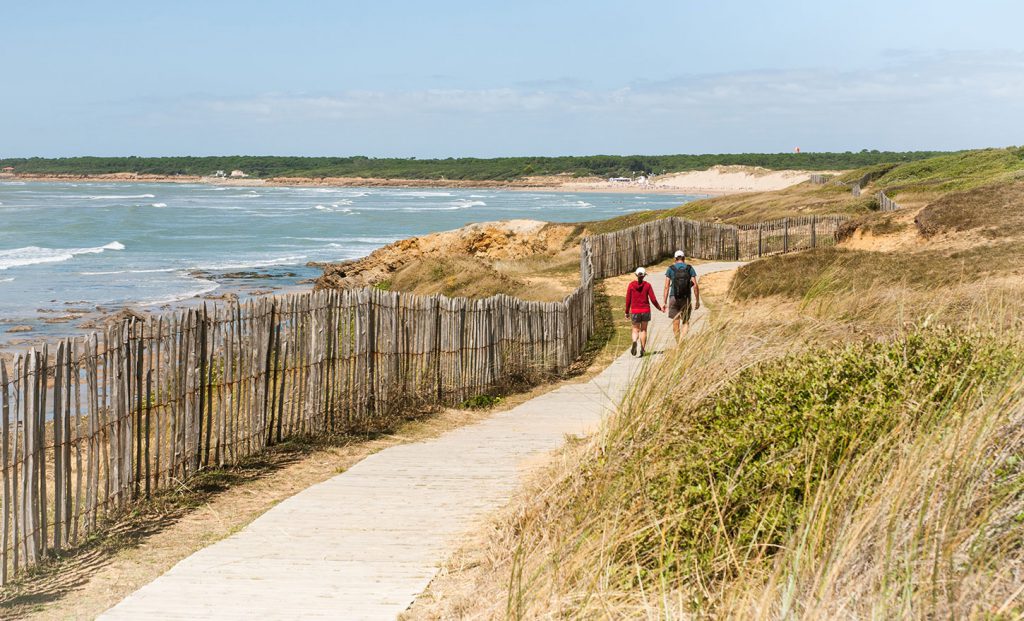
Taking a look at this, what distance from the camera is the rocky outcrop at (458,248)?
3453 cm

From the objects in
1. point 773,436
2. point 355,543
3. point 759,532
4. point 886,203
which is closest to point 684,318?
point 355,543

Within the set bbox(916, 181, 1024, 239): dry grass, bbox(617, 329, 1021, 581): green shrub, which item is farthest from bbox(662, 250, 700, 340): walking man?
bbox(916, 181, 1024, 239): dry grass

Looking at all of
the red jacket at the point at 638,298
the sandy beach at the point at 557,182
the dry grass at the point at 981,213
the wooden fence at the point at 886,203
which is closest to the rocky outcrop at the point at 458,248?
the wooden fence at the point at 886,203

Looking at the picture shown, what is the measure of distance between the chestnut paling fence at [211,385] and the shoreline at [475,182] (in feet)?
451

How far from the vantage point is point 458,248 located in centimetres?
3812

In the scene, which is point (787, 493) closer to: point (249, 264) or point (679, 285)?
point (679, 285)

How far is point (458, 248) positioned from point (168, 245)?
65.6 feet

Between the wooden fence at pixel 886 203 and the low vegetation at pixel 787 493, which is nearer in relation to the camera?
the low vegetation at pixel 787 493

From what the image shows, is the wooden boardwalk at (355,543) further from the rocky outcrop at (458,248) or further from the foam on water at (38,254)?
the foam on water at (38,254)

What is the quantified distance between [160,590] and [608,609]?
2643 millimetres

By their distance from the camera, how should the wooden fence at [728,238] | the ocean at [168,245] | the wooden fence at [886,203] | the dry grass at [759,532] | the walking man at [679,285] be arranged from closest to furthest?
the dry grass at [759,532] → the walking man at [679,285] → the ocean at [168,245] → the wooden fence at [728,238] → the wooden fence at [886,203]

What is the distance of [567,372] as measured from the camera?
15578 millimetres

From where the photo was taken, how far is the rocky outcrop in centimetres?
3453

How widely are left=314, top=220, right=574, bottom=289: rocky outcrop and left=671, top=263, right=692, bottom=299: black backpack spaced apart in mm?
17964
